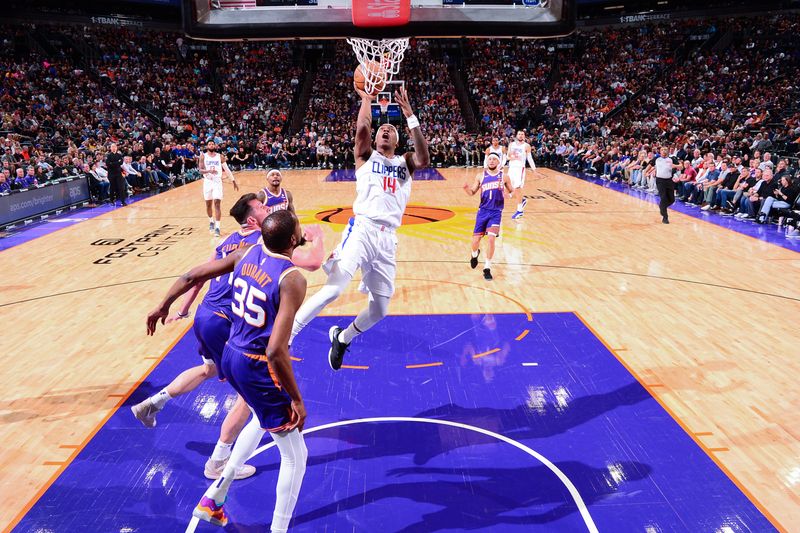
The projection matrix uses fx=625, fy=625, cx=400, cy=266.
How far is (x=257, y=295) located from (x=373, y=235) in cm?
229

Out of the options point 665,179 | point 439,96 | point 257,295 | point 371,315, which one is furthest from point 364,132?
point 439,96

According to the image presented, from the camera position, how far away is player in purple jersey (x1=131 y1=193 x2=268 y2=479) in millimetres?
4160

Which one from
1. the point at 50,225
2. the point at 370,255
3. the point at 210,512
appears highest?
the point at 370,255

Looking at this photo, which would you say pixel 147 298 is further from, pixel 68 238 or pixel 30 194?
pixel 30 194

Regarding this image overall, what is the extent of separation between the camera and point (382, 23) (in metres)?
10.2

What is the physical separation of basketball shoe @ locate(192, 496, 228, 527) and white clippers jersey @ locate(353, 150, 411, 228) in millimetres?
2721

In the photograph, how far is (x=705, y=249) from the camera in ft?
37.0

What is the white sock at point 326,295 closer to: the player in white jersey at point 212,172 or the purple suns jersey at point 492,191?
the purple suns jersey at point 492,191

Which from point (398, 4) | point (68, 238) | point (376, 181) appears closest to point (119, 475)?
point (376, 181)

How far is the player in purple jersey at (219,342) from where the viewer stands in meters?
4.16

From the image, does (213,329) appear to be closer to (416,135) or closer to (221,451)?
(221,451)


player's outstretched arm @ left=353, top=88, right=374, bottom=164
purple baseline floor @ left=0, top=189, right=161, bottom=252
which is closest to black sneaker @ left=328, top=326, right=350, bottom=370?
player's outstretched arm @ left=353, top=88, right=374, bottom=164

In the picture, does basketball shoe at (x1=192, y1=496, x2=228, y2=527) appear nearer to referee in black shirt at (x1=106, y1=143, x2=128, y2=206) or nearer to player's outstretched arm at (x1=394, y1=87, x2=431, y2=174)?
player's outstretched arm at (x1=394, y1=87, x2=431, y2=174)

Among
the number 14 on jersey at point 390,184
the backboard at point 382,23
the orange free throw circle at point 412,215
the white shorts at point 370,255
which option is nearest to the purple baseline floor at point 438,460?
the white shorts at point 370,255
